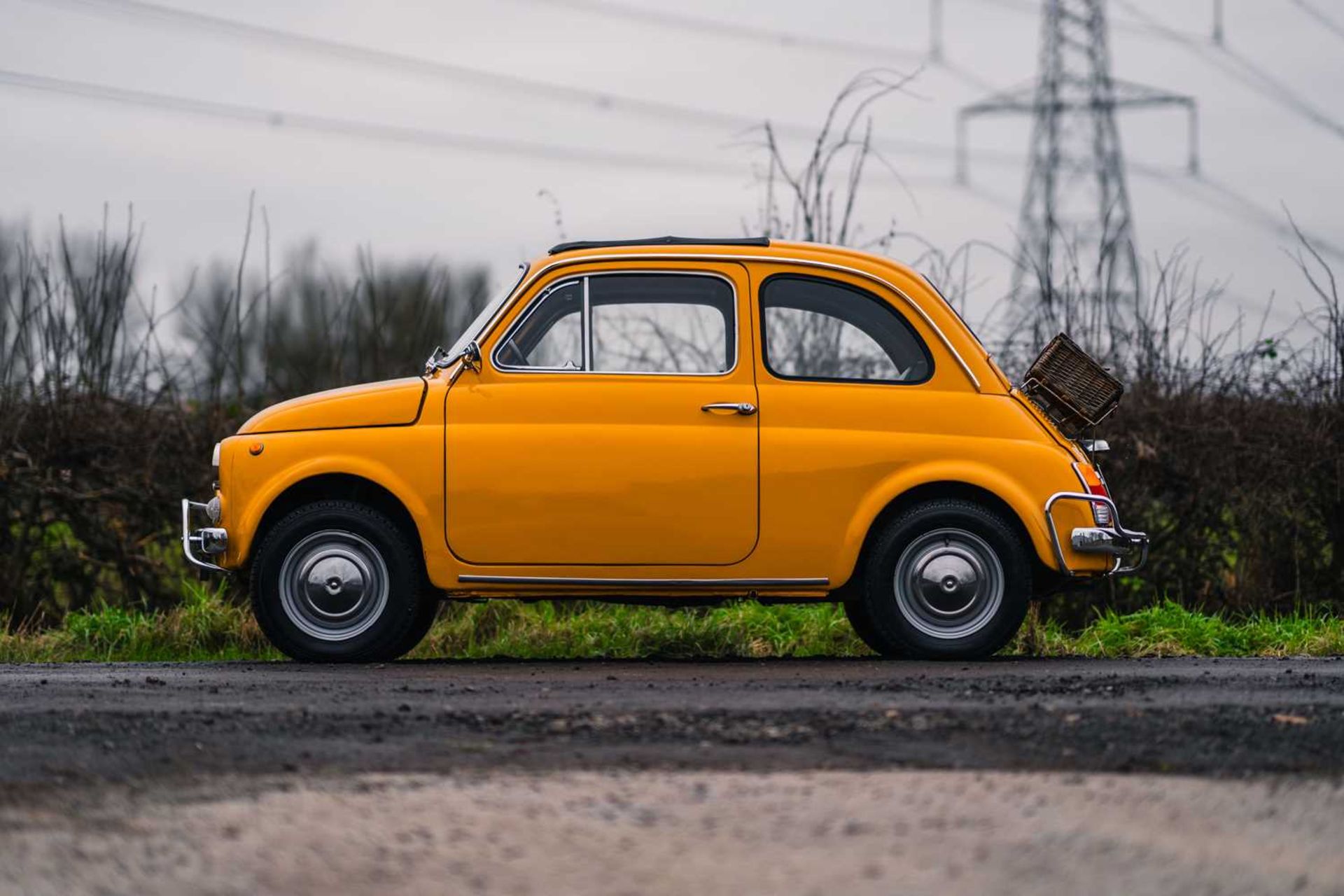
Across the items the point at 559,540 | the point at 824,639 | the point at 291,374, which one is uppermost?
the point at 291,374

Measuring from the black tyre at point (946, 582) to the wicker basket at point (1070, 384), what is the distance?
747 millimetres

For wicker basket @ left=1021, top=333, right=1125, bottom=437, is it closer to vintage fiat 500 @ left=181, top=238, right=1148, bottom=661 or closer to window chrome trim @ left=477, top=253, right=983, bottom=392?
vintage fiat 500 @ left=181, top=238, right=1148, bottom=661

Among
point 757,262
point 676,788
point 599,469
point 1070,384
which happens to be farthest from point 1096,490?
point 676,788

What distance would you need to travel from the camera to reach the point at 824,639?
383 inches

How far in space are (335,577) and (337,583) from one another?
3 centimetres

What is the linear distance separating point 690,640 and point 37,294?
17.7 ft

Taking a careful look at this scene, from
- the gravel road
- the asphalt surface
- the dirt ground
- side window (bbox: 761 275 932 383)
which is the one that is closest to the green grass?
side window (bbox: 761 275 932 383)

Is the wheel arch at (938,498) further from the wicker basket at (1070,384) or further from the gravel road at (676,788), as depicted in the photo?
the gravel road at (676,788)

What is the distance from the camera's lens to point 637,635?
9.76m

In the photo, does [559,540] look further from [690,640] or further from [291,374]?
[291,374]

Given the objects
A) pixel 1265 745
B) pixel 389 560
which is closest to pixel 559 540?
pixel 389 560

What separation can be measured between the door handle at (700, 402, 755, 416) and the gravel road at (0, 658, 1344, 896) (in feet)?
5.25

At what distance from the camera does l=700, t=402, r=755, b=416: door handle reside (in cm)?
806

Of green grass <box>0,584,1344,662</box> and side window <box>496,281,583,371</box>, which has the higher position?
side window <box>496,281,583,371</box>
